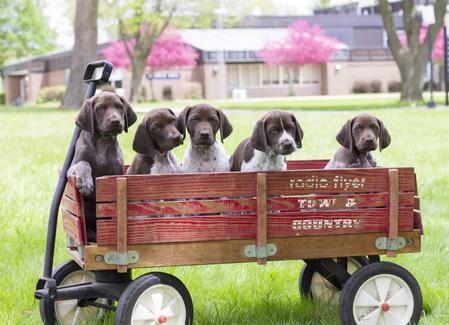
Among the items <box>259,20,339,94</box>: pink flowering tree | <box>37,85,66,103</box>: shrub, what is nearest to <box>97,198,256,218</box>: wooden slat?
<box>37,85,66,103</box>: shrub

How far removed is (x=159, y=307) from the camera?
3.99 metres

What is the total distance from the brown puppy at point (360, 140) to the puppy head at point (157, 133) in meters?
1.12

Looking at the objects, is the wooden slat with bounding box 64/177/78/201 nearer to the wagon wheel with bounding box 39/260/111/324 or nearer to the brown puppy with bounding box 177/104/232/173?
the wagon wheel with bounding box 39/260/111/324

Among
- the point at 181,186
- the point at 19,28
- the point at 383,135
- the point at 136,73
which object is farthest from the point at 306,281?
the point at 19,28

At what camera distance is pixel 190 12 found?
5159 cm

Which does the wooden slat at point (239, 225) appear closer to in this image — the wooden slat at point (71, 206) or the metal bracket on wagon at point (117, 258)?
the metal bracket on wagon at point (117, 258)

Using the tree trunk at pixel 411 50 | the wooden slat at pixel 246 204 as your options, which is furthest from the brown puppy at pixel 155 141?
the tree trunk at pixel 411 50

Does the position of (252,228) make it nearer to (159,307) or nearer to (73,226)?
(159,307)

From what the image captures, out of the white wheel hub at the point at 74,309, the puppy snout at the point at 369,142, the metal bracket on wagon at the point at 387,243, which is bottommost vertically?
the white wheel hub at the point at 74,309

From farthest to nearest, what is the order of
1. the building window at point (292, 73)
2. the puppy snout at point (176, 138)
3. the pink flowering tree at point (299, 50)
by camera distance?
1. the building window at point (292, 73)
2. the pink flowering tree at point (299, 50)
3. the puppy snout at point (176, 138)

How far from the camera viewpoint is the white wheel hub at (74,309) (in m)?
4.50

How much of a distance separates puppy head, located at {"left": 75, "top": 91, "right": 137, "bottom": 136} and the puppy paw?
0.86ft

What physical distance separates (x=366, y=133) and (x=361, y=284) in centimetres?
100

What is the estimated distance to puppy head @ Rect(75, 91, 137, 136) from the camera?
4145 millimetres
